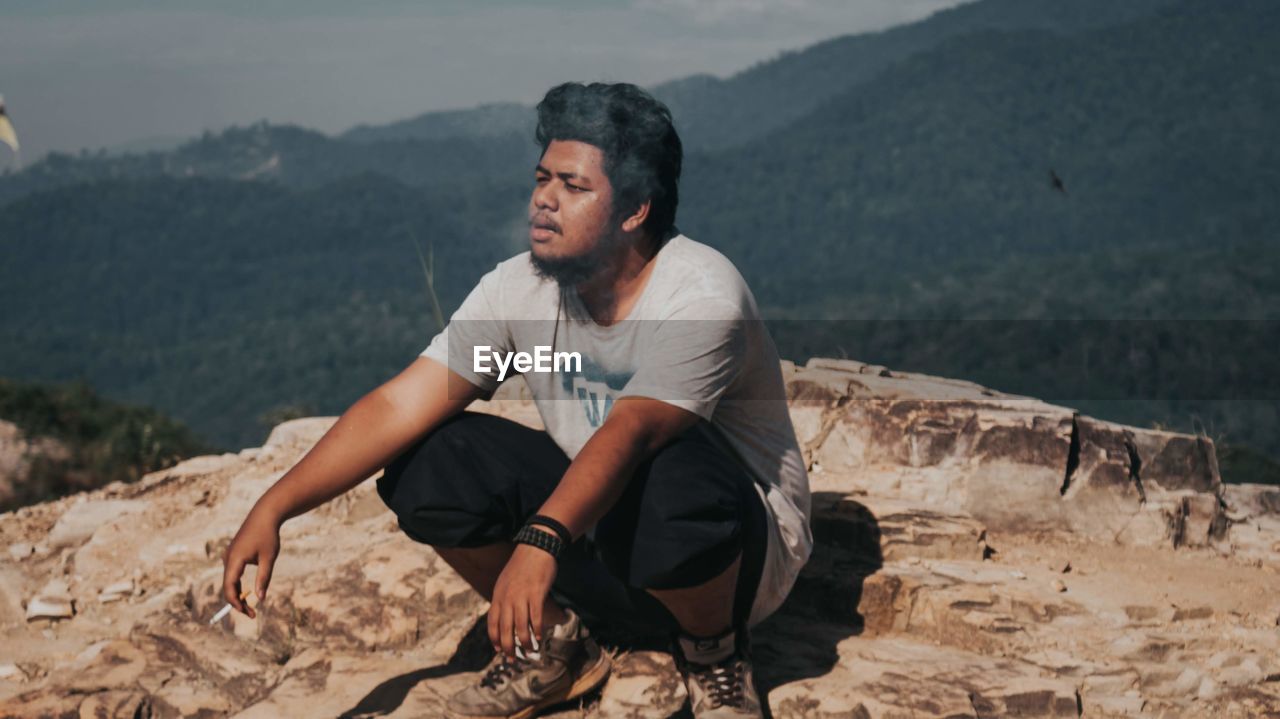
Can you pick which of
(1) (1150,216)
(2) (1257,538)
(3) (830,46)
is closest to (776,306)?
(1) (1150,216)

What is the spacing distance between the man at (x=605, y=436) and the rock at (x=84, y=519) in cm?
305

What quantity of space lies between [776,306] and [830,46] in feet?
391

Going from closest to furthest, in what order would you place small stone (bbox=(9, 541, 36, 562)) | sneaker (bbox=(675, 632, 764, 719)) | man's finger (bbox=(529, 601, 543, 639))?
man's finger (bbox=(529, 601, 543, 639)) < sneaker (bbox=(675, 632, 764, 719)) < small stone (bbox=(9, 541, 36, 562))

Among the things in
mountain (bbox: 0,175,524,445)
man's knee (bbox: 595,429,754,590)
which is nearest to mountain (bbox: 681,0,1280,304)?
mountain (bbox: 0,175,524,445)

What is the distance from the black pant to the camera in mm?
2467

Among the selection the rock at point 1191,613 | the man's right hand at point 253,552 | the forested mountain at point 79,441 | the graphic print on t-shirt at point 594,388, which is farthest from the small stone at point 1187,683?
the forested mountain at point 79,441

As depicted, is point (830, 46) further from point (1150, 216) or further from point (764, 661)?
point (764, 661)

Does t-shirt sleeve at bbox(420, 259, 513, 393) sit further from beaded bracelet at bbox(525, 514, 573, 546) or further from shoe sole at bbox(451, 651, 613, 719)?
shoe sole at bbox(451, 651, 613, 719)

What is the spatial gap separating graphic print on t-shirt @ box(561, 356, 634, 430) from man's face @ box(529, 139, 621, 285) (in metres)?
0.22

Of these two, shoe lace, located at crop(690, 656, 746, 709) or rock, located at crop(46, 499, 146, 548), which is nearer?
shoe lace, located at crop(690, 656, 746, 709)

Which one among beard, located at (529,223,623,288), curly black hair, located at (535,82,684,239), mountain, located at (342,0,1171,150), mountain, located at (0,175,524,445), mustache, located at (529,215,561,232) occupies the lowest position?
mountain, located at (0,175,524,445)

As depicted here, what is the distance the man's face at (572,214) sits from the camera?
107 inches

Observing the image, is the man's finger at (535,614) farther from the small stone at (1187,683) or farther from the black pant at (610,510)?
the small stone at (1187,683)

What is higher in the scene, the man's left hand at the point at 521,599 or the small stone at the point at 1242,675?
the man's left hand at the point at 521,599
